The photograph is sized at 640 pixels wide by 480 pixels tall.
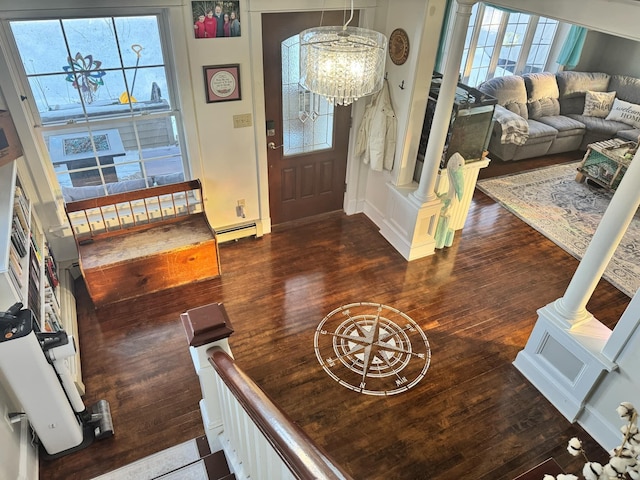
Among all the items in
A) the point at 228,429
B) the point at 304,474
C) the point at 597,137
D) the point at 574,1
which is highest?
the point at 574,1

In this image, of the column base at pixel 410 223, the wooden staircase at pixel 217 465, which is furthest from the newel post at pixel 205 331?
the column base at pixel 410 223

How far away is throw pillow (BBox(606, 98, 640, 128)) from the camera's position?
6664 mm

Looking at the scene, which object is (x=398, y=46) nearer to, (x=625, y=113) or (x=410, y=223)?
(x=410, y=223)

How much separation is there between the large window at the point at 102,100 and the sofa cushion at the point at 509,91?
4.53m

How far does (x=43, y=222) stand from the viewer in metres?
3.95

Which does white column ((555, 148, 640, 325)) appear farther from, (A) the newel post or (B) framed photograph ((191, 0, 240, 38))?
(B) framed photograph ((191, 0, 240, 38))

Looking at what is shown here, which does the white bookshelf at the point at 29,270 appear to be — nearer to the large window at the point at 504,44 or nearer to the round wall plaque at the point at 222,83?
the round wall plaque at the point at 222,83

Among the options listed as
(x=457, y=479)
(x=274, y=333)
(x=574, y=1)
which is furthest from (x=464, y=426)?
(x=574, y=1)

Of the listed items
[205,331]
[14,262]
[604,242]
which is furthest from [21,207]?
[604,242]

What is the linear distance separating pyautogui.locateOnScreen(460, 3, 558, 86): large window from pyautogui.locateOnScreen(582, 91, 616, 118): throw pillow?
3.37 ft

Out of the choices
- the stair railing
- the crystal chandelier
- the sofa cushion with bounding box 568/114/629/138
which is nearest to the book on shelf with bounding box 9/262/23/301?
the stair railing

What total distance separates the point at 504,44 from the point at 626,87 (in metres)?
1.98

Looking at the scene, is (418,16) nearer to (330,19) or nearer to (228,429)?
(330,19)

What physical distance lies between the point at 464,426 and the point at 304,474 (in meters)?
2.32
